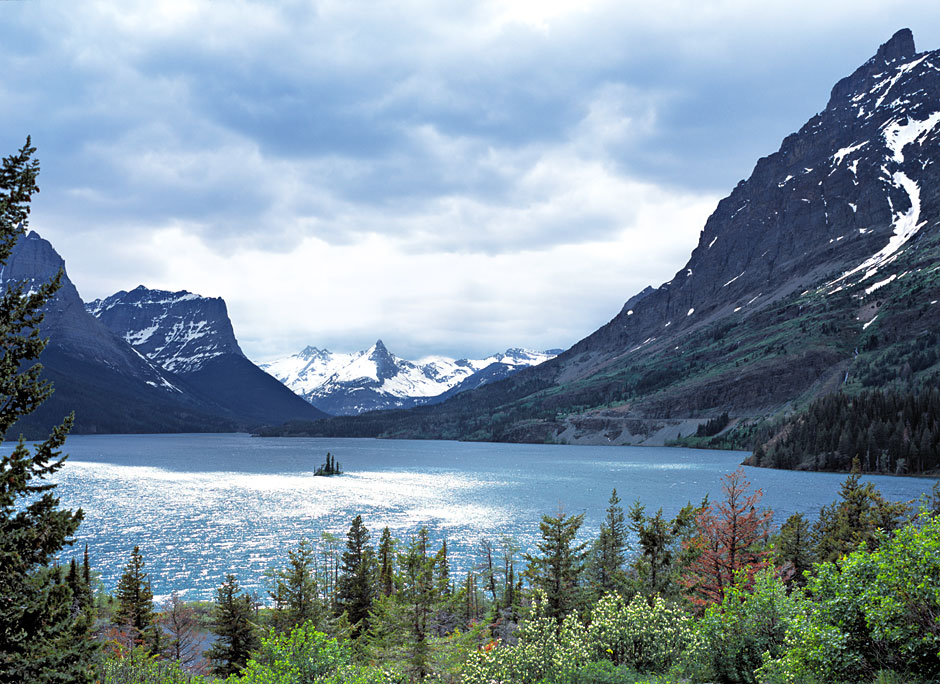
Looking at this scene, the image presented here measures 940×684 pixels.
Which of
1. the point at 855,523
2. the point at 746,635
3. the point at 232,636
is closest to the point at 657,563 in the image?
the point at 855,523

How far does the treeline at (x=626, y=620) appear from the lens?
1593 centimetres

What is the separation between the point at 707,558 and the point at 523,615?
16668 millimetres

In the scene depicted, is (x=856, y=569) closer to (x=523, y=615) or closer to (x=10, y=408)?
(x=10, y=408)

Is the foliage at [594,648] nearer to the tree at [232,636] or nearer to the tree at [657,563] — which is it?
the tree at [657,563]

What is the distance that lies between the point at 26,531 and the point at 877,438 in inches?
8366

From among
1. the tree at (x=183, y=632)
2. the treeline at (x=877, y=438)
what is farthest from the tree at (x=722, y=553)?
the treeline at (x=877, y=438)

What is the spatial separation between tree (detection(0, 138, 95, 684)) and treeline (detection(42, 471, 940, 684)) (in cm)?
372

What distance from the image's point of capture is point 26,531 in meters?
16.3

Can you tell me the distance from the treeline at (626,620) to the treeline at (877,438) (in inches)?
5452

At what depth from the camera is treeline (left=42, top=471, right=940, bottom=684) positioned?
52.3 feet

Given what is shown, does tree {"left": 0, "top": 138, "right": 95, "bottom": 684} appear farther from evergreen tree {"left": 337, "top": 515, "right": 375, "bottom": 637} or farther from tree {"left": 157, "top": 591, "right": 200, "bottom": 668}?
evergreen tree {"left": 337, "top": 515, "right": 375, "bottom": 637}

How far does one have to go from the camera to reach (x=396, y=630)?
1694 inches

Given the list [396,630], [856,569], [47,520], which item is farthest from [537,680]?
[396,630]

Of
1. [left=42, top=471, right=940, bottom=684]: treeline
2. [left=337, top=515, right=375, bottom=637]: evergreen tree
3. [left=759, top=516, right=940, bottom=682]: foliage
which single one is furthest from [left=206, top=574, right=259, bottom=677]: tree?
[left=759, top=516, right=940, bottom=682]: foliage
